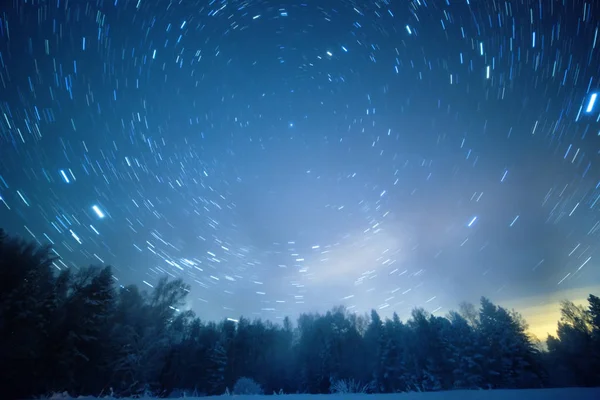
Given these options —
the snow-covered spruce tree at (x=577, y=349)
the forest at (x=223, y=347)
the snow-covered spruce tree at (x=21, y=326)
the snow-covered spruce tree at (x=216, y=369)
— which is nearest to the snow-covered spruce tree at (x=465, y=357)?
the forest at (x=223, y=347)

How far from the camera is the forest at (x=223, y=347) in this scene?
17.8m

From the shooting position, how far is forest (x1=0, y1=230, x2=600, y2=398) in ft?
58.5

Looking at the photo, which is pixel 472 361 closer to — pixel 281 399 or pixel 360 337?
pixel 360 337

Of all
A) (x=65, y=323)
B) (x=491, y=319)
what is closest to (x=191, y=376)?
(x=65, y=323)

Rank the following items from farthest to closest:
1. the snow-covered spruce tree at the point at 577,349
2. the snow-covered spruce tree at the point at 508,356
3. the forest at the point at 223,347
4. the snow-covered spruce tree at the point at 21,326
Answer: the snow-covered spruce tree at the point at 577,349
the snow-covered spruce tree at the point at 508,356
the forest at the point at 223,347
the snow-covered spruce tree at the point at 21,326

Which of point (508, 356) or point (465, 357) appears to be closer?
point (508, 356)

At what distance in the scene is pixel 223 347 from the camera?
36375 mm

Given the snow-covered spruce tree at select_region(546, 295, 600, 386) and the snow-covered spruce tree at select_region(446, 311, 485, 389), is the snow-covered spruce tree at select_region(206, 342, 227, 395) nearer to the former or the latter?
the snow-covered spruce tree at select_region(446, 311, 485, 389)

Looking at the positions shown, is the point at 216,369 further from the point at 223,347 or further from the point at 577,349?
the point at 577,349

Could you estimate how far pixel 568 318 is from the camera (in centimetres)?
4078

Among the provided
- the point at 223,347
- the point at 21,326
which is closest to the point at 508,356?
the point at 223,347

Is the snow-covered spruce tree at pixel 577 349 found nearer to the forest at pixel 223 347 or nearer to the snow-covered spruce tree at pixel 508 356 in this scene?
the forest at pixel 223 347

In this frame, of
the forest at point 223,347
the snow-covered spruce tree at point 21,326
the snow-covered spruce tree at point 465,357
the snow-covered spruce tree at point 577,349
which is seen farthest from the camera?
the snow-covered spruce tree at point 577,349

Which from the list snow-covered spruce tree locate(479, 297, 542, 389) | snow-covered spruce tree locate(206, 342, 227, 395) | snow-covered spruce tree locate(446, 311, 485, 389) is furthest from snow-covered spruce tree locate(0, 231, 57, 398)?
snow-covered spruce tree locate(479, 297, 542, 389)
